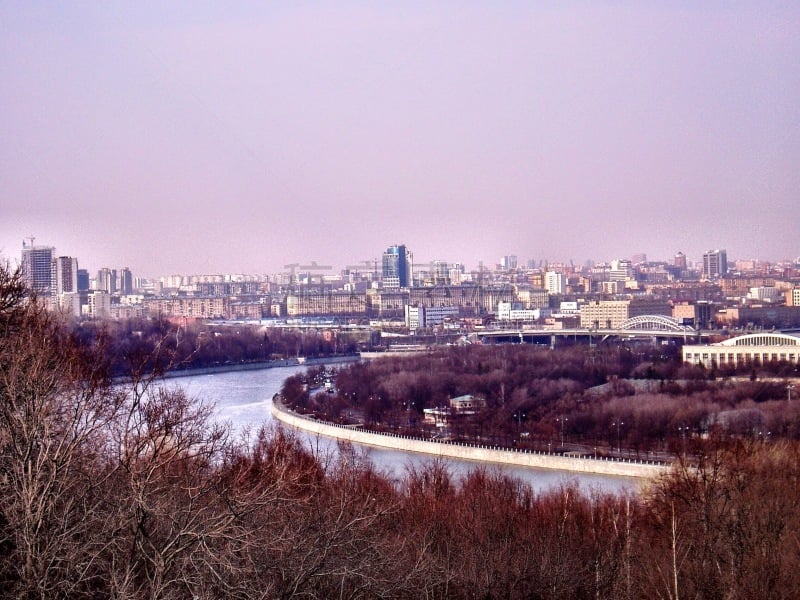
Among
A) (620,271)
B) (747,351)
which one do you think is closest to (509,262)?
(620,271)

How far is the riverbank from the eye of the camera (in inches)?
390

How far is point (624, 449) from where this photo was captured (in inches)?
436

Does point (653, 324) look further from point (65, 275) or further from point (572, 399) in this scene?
point (65, 275)

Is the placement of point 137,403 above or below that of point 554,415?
above

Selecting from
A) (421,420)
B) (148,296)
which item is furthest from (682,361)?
(148,296)

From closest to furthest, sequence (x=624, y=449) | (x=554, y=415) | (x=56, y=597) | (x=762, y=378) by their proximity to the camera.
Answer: (x=56, y=597), (x=624, y=449), (x=554, y=415), (x=762, y=378)

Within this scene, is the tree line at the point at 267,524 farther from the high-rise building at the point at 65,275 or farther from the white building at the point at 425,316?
the high-rise building at the point at 65,275

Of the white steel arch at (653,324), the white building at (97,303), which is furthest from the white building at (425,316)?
the white building at (97,303)

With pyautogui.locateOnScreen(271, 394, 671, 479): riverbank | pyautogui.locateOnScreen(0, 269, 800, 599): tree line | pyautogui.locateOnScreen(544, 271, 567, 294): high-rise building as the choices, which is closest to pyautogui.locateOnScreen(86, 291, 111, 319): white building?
pyautogui.locateOnScreen(544, 271, 567, 294): high-rise building

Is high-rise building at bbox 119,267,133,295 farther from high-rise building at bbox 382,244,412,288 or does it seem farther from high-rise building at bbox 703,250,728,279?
high-rise building at bbox 703,250,728,279

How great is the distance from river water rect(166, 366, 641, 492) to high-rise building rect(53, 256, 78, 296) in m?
13.5

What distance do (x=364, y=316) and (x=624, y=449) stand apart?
29.2 meters

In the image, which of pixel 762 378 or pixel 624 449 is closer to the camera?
pixel 624 449

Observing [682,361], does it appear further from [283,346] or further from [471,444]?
[283,346]
